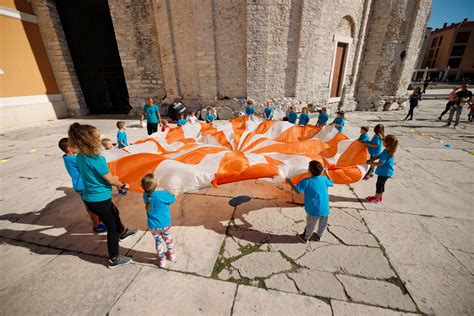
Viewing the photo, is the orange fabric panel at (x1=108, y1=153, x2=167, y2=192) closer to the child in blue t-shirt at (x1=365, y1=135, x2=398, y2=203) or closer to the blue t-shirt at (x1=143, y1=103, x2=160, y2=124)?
the blue t-shirt at (x1=143, y1=103, x2=160, y2=124)

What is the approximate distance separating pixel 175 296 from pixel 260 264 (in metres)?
1.04

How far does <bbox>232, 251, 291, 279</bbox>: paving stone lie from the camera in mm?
2398

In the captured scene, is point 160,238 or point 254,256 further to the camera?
point 254,256

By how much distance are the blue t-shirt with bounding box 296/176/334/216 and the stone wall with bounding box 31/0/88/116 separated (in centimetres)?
1477

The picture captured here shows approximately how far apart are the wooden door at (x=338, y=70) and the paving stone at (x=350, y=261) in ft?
38.8

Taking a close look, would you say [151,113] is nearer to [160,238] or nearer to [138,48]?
[160,238]

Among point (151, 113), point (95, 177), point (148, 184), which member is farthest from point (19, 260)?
point (151, 113)

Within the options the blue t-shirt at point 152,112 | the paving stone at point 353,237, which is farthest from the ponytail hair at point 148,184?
the blue t-shirt at point 152,112

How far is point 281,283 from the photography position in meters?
2.28

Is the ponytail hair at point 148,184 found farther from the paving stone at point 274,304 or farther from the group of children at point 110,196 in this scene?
the paving stone at point 274,304

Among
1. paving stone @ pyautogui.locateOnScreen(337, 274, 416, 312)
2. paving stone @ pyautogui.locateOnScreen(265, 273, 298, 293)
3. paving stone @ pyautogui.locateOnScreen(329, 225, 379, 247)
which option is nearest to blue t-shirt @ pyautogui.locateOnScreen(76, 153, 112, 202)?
paving stone @ pyautogui.locateOnScreen(265, 273, 298, 293)

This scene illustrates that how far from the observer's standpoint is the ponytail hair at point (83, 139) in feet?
6.77

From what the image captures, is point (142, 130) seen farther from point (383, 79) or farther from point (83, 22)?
point (383, 79)

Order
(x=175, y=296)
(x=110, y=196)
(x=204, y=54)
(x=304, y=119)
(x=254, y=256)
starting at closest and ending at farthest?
(x=175, y=296)
(x=110, y=196)
(x=254, y=256)
(x=304, y=119)
(x=204, y=54)
